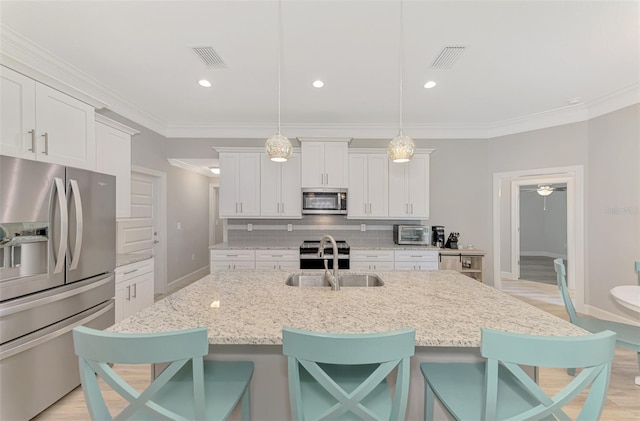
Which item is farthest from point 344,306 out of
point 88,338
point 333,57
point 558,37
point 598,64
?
point 598,64

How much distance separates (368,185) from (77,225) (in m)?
3.48

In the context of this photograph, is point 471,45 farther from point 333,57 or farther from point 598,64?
point 598,64

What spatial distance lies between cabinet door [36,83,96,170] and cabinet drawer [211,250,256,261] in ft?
6.07

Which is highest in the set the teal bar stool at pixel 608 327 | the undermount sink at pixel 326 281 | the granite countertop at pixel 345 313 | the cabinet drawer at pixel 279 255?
the granite countertop at pixel 345 313

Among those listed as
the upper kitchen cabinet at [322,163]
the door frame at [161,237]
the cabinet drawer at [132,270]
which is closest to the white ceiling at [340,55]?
the upper kitchen cabinet at [322,163]

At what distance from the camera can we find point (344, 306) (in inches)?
58.4

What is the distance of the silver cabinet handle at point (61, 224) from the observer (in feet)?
6.34

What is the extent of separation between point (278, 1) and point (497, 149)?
4.24m

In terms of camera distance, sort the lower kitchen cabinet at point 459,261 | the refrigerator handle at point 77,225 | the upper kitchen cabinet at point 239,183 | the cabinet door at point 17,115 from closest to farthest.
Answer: the cabinet door at point 17,115 < the refrigerator handle at point 77,225 < the lower kitchen cabinet at point 459,261 < the upper kitchen cabinet at point 239,183

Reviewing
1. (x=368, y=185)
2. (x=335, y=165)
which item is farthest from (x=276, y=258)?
(x=368, y=185)

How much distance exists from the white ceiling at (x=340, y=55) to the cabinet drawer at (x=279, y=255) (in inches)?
82.2

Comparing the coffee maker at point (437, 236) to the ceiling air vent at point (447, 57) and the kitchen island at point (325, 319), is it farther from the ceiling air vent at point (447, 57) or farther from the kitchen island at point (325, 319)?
the kitchen island at point (325, 319)

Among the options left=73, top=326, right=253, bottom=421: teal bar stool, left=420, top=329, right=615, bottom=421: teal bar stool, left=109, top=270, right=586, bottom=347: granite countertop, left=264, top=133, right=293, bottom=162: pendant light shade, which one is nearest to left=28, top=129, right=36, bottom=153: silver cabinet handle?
left=109, top=270, right=586, bottom=347: granite countertop

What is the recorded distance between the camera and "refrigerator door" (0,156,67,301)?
1.67 metres
